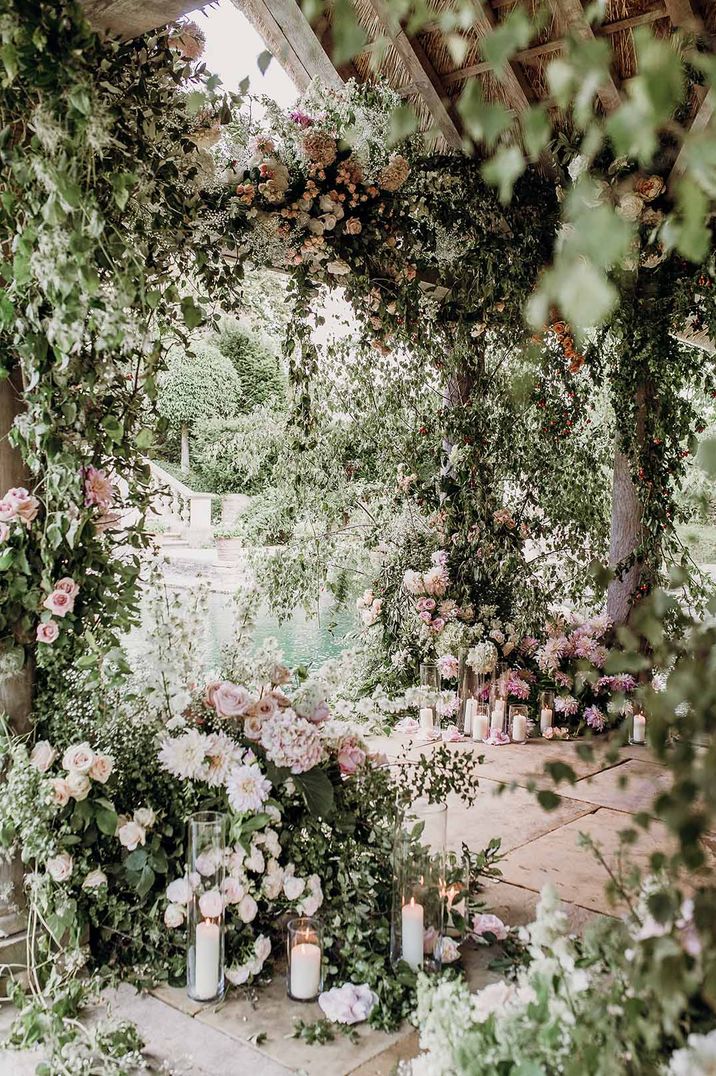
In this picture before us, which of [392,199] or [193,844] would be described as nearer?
[193,844]

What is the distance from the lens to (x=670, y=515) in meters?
4.31

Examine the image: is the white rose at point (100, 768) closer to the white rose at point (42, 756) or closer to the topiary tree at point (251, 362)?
the white rose at point (42, 756)

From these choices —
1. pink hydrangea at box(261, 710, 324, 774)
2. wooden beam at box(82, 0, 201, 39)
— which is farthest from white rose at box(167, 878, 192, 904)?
wooden beam at box(82, 0, 201, 39)

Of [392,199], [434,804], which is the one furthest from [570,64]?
[392,199]

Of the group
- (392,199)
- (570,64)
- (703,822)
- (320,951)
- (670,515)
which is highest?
(392,199)

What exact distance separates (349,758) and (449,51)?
8.66ft

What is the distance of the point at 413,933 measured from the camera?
2.04 meters

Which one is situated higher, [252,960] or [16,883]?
[16,883]

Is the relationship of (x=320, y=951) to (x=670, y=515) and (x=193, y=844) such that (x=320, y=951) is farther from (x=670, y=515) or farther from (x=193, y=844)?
(x=670, y=515)

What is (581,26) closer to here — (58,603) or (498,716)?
(58,603)

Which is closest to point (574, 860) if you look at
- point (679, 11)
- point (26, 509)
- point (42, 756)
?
point (42, 756)

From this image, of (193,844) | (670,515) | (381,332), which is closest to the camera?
(193,844)

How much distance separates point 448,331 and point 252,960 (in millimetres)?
2989

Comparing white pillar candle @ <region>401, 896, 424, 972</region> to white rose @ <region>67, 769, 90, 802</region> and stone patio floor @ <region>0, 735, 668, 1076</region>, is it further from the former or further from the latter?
white rose @ <region>67, 769, 90, 802</region>
